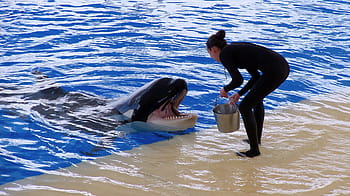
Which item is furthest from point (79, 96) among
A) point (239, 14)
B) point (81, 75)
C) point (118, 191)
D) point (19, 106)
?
point (239, 14)

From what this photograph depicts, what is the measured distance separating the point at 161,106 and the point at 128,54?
4129 millimetres

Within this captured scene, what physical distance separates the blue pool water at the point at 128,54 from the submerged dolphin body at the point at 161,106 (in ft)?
0.61

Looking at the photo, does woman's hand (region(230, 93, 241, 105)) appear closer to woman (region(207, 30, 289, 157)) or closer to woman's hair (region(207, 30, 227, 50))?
woman (region(207, 30, 289, 157))

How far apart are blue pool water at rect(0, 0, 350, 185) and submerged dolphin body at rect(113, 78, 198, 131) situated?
0.19 metres

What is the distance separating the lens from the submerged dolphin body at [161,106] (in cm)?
607

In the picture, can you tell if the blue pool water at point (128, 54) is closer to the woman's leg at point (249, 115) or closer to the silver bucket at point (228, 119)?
the silver bucket at point (228, 119)

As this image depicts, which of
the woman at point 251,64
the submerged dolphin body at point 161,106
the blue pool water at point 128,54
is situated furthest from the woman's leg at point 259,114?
the blue pool water at point 128,54

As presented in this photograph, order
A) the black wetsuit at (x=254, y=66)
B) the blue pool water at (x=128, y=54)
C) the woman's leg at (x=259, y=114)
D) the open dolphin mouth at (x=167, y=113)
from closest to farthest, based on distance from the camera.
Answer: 1. the black wetsuit at (x=254, y=66)
2. the woman's leg at (x=259, y=114)
3. the blue pool water at (x=128, y=54)
4. the open dolphin mouth at (x=167, y=113)

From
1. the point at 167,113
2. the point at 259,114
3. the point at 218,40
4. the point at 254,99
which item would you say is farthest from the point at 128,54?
the point at 254,99

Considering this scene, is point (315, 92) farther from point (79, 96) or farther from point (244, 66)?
point (79, 96)

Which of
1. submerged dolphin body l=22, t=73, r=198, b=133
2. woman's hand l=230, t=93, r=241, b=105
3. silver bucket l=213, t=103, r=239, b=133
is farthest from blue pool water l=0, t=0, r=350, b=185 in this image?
woman's hand l=230, t=93, r=241, b=105

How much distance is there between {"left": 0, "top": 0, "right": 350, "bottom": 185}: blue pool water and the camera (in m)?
6.02

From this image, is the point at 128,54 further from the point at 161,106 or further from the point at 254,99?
the point at 254,99

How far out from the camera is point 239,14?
14.9 meters
